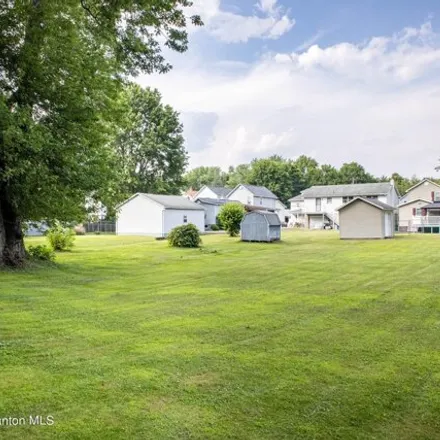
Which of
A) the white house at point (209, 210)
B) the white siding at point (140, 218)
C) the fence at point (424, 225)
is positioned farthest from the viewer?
the white house at point (209, 210)

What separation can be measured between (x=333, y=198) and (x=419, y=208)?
10.3 m

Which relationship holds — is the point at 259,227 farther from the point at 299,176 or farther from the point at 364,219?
the point at 299,176

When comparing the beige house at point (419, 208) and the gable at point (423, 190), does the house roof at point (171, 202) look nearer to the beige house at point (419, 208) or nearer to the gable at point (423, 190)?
the beige house at point (419, 208)

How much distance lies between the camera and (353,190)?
56.2 m

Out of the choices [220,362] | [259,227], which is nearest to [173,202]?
[259,227]

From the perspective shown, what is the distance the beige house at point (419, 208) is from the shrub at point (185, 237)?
30726mm

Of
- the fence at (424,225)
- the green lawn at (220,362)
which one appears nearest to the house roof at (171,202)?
the fence at (424,225)

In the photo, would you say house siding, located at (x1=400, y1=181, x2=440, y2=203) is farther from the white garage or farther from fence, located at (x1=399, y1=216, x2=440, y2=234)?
the white garage

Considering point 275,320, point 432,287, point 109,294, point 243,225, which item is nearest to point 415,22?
point 432,287

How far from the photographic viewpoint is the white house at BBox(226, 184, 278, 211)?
209 feet

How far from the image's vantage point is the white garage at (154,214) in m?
39.8

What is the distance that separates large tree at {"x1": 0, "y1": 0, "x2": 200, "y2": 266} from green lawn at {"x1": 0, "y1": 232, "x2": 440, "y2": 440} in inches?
142

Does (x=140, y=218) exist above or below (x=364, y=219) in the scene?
above

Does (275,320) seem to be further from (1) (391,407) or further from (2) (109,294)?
(2) (109,294)
